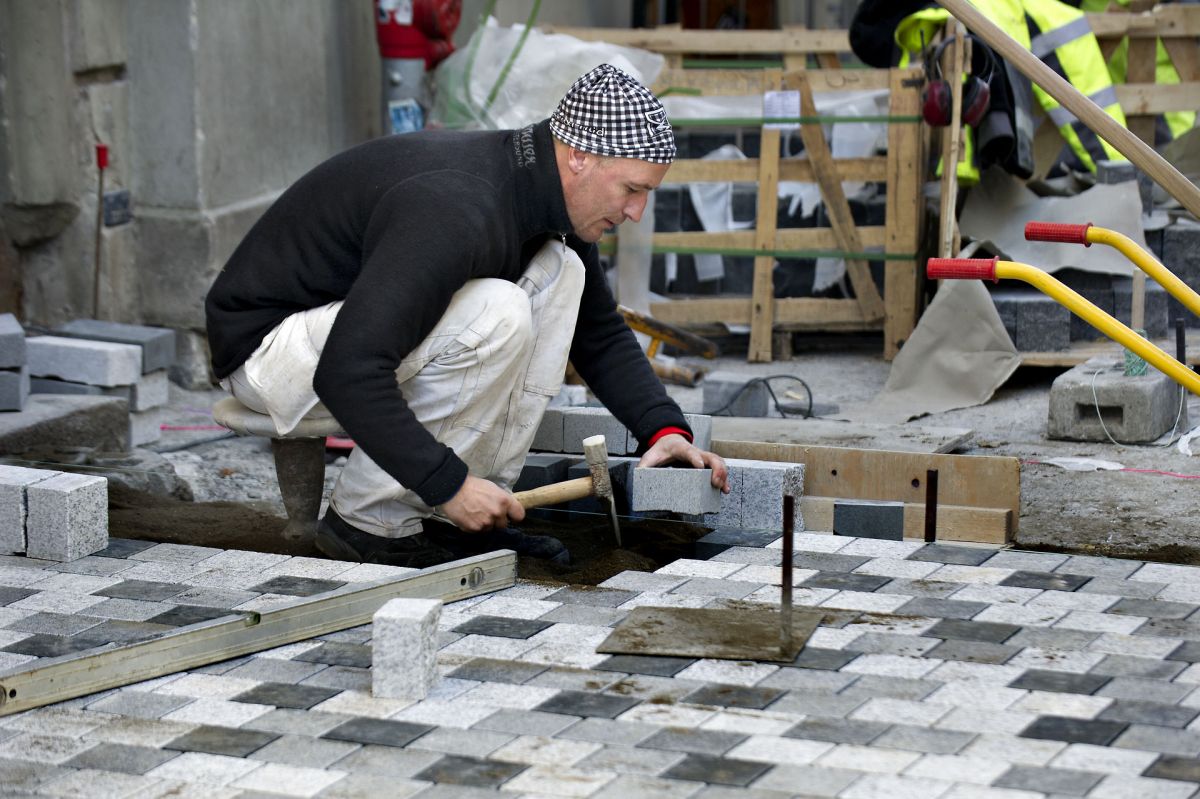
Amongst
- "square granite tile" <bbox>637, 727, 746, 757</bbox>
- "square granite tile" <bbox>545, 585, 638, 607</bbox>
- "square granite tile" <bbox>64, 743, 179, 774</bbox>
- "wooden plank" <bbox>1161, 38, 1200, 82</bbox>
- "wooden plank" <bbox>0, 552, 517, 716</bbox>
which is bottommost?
"square granite tile" <bbox>64, 743, 179, 774</bbox>

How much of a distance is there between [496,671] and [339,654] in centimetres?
36

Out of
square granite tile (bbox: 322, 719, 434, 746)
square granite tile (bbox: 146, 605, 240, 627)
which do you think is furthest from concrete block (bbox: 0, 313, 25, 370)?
square granite tile (bbox: 322, 719, 434, 746)

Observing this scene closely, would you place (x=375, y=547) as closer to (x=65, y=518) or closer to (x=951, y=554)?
(x=65, y=518)

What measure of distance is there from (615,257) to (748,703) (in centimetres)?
555

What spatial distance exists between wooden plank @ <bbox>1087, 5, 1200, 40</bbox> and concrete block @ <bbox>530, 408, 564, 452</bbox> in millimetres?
4769

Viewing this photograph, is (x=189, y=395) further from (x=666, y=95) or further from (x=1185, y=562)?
(x=1185, y=562)

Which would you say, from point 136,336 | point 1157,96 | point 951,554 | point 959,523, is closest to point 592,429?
point 959,523

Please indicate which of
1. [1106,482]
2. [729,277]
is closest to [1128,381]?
[1106,482]

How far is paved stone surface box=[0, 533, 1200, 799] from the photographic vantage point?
8.82 feet

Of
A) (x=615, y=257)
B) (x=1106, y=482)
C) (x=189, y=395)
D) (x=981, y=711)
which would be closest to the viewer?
(x=981, y=711)

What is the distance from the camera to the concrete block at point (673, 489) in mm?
4062

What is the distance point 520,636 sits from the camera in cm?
341

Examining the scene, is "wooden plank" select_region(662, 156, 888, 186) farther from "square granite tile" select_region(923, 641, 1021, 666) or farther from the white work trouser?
"square granite tile" select_region(923, 641, 1021, 666)

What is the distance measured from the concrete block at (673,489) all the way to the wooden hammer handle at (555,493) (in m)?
0.14
